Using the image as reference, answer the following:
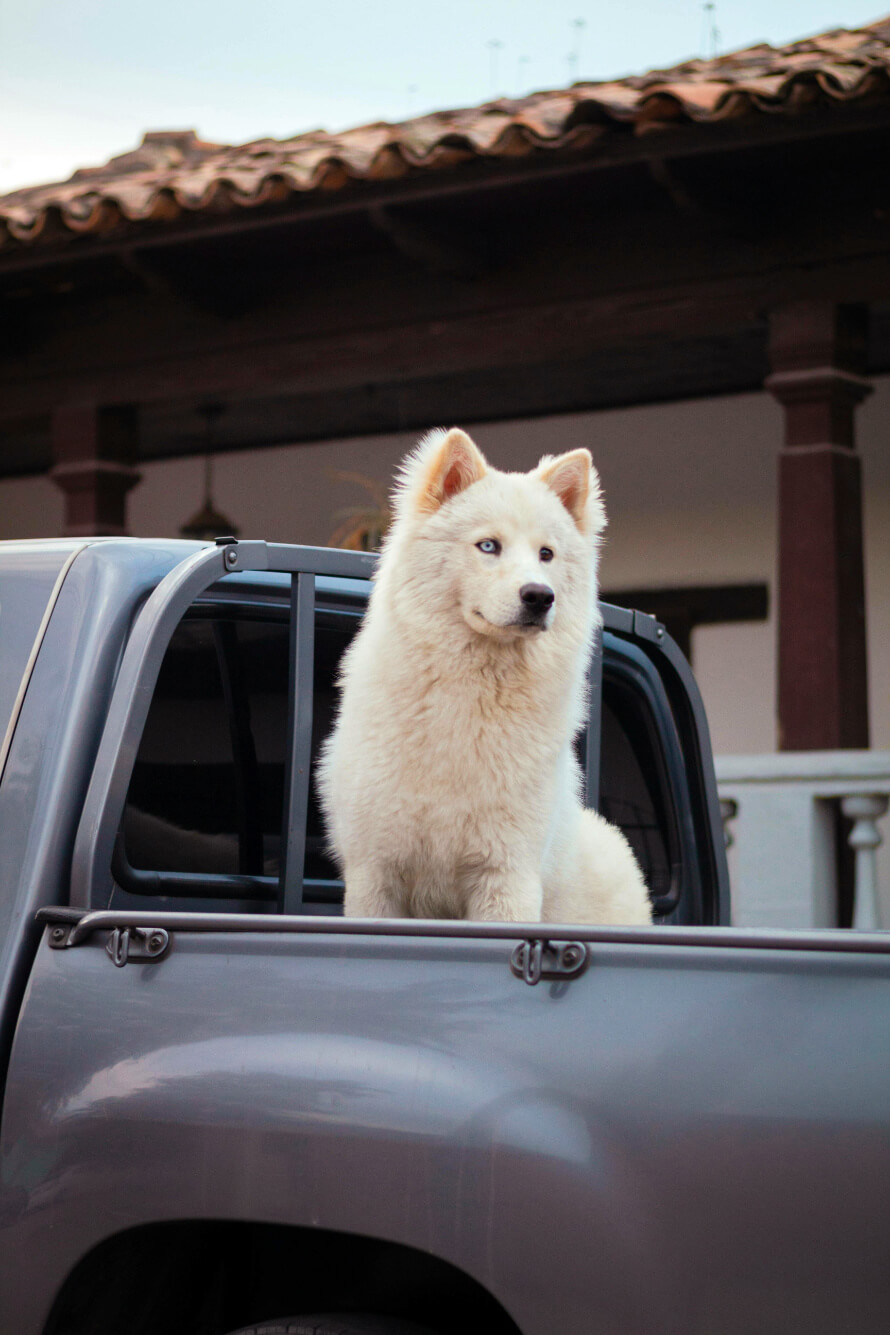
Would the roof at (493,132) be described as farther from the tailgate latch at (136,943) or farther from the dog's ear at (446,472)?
the tailgate latch at (136,943)

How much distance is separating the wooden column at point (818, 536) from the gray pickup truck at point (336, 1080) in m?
4.22

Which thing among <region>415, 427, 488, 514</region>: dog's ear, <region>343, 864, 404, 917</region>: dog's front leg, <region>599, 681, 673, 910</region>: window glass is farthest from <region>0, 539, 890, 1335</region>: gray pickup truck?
<region>599, 681, 673, 910</region>: window glass

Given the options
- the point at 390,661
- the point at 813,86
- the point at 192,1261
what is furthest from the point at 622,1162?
the point at 813,86

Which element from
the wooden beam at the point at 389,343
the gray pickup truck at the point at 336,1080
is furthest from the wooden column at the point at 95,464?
the gray pickup truck at the point at 336,1080

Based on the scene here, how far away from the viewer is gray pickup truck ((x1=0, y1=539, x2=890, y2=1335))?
5.09 ft

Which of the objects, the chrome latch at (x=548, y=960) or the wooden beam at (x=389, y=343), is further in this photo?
the wooden beam at (x=389, y=343)

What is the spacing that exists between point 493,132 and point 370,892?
4564mm

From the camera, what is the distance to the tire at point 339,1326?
1.82 meters

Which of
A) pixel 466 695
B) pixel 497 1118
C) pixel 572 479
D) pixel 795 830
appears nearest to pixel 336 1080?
pixel 497 1118

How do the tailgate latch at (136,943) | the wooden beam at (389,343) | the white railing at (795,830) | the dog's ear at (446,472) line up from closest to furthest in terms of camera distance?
the tailgate latch at (136,943), the dog's ear at (446,472), the white railing at (795,830), the wooden beam at (389,343)

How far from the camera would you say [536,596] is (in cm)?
242

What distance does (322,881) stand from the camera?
2902 millimetres

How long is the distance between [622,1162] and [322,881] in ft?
4.52

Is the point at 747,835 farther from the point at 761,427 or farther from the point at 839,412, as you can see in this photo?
the point at 761,427
